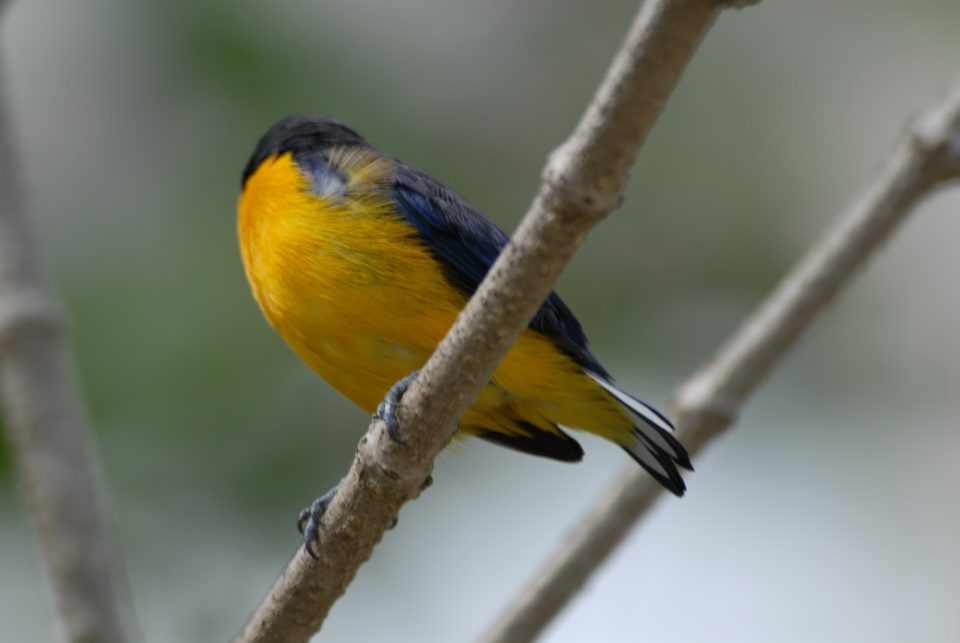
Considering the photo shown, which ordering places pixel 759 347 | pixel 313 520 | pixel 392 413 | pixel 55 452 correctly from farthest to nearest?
pixel 759 347
pixel 55 452
pixel 313 520
pixel 392 413

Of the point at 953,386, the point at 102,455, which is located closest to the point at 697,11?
the point at 102,455

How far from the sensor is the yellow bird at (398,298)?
13.1ft

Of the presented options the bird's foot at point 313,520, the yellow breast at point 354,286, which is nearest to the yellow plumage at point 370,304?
the yellow breast at point 354,286

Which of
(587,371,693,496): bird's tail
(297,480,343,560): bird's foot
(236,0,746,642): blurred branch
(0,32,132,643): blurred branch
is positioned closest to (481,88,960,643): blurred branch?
(587,371,693,496): bird's tail

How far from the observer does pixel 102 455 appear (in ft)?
22.2

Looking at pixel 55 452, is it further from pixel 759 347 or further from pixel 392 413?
pixel 759 347

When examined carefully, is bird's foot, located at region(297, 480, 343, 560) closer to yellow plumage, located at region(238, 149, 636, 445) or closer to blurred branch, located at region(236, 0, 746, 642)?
blurred branch, located at region(236, 0, 746, 642)

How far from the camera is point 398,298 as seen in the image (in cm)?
397

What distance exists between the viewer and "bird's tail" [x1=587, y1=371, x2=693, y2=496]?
3.96 m

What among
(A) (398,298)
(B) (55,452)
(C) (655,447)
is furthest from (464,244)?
(B) (55,452)

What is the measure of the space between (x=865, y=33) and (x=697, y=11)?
632 centimetres

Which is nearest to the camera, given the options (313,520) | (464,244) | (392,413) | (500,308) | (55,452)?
(500,308)

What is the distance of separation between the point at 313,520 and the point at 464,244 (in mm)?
1154

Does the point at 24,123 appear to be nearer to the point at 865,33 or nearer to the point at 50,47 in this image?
the point at 50,47
